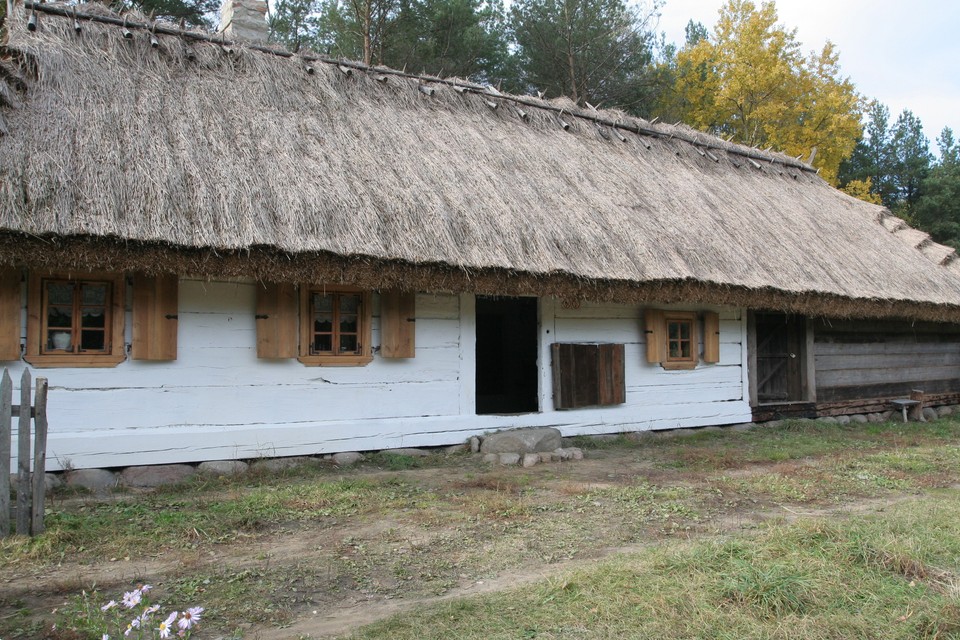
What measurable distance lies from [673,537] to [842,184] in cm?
3012

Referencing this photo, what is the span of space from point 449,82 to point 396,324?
459 centimetres

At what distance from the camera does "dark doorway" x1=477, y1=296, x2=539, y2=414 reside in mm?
12492

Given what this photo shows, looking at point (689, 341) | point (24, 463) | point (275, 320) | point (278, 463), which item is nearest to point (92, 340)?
point (275, 320)

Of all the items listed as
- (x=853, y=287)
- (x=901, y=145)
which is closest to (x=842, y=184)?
(x=901, y=145)

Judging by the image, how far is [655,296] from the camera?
8578mm

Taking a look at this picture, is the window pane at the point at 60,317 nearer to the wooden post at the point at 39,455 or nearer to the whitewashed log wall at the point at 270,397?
the whitewashed log wall at the point at 270,397

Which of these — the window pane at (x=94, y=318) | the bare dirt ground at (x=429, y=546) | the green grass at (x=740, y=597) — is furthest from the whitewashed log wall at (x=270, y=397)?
the green grass at (x=740, y=597)

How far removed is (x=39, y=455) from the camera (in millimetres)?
4418

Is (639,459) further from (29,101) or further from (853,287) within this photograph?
(29,101)

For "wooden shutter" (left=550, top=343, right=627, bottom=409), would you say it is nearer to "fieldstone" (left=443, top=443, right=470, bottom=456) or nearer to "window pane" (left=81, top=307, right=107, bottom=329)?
"fieldstone" (left=443, top=443, right=470, bottom=456)

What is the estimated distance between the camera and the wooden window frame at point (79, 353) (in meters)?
6.29

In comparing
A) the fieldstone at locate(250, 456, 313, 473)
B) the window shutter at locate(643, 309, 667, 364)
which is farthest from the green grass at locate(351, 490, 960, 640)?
the window shutter at locate(643, 309, 667, 364)

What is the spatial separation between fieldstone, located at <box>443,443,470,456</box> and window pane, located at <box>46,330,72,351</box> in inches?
150

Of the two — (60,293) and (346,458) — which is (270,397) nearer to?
(346,458)
